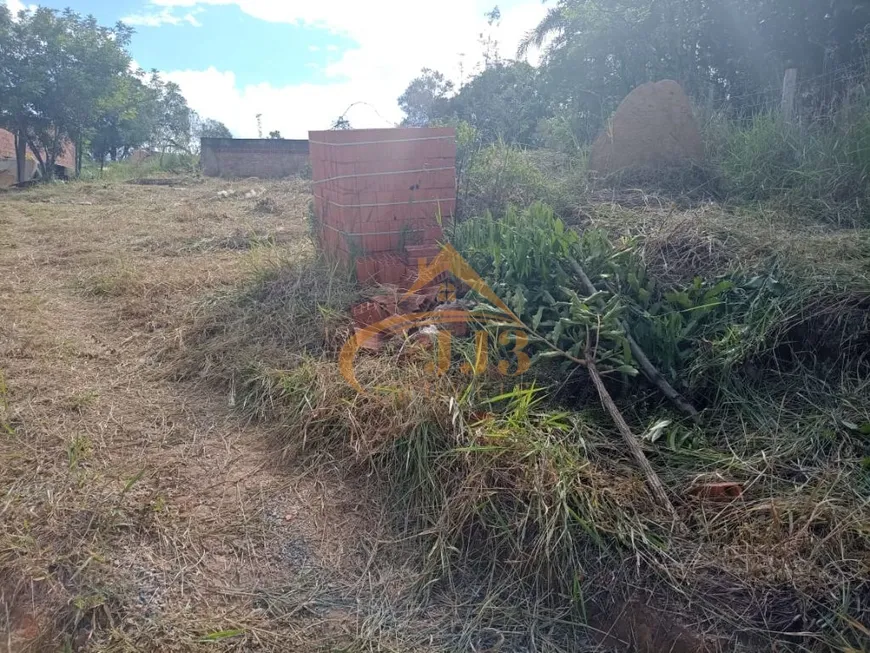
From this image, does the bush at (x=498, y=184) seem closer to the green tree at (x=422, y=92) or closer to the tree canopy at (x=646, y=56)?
the tree canopy at (x=646, y=56)

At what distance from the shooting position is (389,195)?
3.92 meters

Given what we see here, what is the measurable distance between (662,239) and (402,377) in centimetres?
159

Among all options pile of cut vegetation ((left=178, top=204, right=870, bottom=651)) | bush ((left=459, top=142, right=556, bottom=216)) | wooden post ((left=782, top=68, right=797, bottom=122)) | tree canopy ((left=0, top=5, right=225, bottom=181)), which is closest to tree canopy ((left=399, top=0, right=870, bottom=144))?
wooden post ((left=782, top=68, right=797, bottom=122))

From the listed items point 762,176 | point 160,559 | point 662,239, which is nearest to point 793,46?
point 762,176

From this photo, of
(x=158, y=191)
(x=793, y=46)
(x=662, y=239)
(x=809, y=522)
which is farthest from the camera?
(x=158, y=191)

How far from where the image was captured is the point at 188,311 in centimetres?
388

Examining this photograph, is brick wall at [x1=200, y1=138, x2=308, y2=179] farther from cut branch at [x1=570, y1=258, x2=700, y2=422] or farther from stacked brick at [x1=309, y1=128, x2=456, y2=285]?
cut branch at [x1=570, y1=258, x2=700, y2=422]

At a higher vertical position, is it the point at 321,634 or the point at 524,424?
the point at 524,424

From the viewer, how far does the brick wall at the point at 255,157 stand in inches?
585

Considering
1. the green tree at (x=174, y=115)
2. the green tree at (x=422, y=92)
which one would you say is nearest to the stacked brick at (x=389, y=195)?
the green tree at (x=422, y=92)

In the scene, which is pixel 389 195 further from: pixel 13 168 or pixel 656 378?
pixel 13 168

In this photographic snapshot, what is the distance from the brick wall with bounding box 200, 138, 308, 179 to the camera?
14.9 meters

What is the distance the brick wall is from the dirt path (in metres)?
11.4

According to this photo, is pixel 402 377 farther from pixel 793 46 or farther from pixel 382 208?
pixel 793 46
